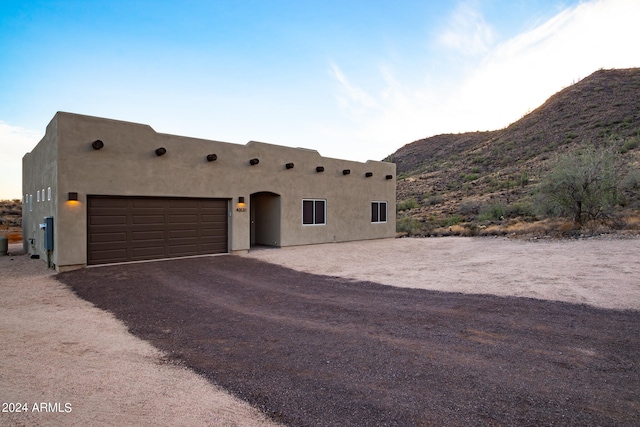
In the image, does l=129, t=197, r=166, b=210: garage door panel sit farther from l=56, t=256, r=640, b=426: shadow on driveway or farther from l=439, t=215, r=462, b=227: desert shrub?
l=439, t=215, r=462, b=227: desert shrub

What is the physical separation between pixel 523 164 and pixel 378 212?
2159 cm

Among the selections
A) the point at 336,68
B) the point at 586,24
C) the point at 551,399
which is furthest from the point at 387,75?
the point at 551,399

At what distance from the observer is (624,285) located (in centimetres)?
703

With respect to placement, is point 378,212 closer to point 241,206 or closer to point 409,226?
point 409,226

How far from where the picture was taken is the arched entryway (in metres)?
15.2

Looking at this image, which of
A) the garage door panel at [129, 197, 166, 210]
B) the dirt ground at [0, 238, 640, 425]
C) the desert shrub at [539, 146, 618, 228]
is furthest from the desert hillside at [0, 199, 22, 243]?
the desert shrub at [539, 146, 618, 228]

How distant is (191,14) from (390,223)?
560 inches

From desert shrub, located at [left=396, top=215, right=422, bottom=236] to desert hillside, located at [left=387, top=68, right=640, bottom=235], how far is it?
0.07m

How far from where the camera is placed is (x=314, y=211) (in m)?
16.4

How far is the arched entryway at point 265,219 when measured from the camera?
1519cm

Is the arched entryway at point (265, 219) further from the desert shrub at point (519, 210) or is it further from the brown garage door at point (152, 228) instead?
the desert shrub at point (519, 210)

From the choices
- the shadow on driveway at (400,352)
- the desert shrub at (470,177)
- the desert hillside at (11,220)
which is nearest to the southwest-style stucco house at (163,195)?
the shadow on driveway at (400,352)

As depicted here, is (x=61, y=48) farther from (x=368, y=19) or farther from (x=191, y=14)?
(x=368, y=19)

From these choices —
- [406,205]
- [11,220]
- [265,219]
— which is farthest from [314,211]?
[11,220]
